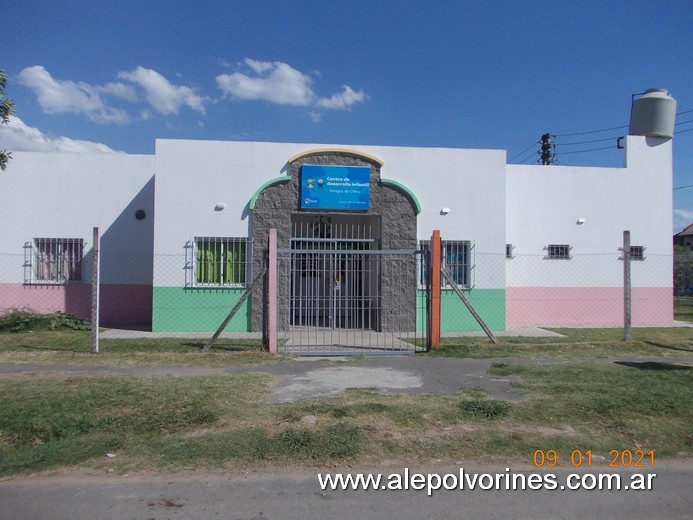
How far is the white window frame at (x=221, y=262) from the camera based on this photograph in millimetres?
13172

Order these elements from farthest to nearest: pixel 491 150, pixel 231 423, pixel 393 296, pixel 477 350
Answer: pixel 491 150
pixel 393 296
pixel 477 350
pixel 231 423

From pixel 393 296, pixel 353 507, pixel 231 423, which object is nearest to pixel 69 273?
pixel 393 296

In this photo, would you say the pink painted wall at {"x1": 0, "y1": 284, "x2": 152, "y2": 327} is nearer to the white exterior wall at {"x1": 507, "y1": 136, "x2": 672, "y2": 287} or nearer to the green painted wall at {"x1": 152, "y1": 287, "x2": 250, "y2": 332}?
the green painted wall at {"x1": 152, "y1": 287, "x2": 250, "y2": 332}

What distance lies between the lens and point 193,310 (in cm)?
1305

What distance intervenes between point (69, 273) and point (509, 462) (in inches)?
534

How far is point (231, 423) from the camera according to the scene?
18.0 ft

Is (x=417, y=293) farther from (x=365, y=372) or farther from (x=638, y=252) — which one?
(x=638, y=252)

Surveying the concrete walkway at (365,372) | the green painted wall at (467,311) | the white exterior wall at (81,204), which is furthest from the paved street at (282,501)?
the white exterior wall at (81,204)

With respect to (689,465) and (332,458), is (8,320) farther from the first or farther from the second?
(689,465)

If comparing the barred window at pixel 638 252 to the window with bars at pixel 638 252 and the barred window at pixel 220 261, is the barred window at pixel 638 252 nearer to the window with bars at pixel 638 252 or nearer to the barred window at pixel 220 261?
the window with bars at pixel 638 252

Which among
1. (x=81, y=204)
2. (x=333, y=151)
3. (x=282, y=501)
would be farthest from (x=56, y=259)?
(x=282, y=501)

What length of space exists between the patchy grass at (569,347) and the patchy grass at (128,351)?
3.55 metres

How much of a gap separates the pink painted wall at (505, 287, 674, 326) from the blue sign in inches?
213

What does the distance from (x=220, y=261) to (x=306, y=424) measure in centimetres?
848
